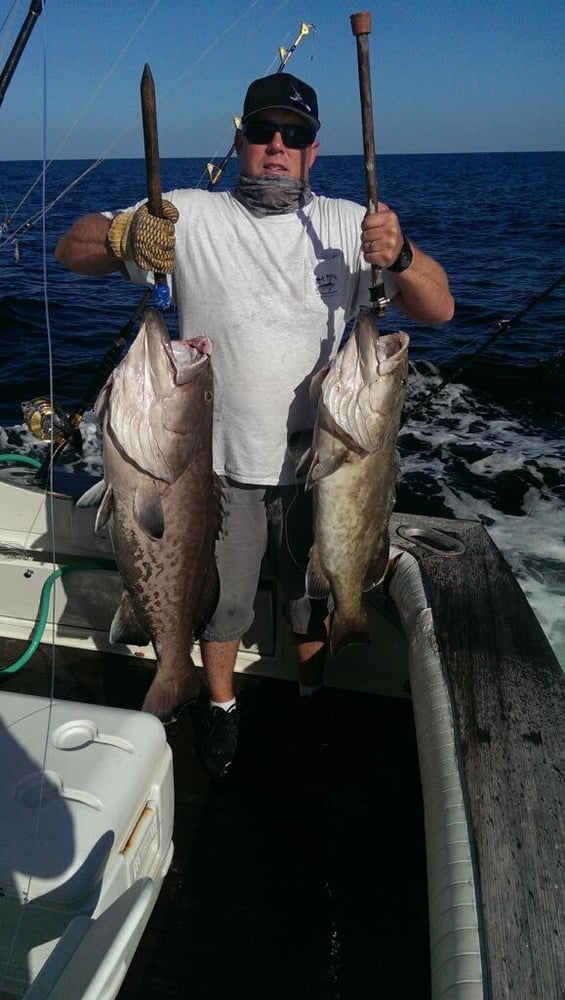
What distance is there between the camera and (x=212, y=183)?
4.43m

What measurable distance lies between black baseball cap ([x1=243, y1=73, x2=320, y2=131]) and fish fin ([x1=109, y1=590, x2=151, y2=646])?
6.81 feet

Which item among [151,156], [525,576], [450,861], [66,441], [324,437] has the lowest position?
[525,576]

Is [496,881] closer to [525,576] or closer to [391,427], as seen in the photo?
[391,427]

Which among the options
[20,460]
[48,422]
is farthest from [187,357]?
[20,460]

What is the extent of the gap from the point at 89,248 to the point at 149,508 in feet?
3.40

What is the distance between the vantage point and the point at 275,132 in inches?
109

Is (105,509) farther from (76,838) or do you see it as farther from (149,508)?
(76,838)

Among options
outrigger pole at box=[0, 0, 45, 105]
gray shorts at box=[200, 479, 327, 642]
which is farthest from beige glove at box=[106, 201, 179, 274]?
outrigger pole at box=[0, 0, 45, 105]

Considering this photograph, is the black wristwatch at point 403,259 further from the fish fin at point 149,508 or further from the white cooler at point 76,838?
the white cooler at point 76,838

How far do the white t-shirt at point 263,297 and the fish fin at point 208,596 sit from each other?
1.56 ft

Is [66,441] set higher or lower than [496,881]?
higher

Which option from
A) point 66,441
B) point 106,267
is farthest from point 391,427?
point 66,441

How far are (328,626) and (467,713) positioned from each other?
117 centimetres

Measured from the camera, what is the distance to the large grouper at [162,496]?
240cm
